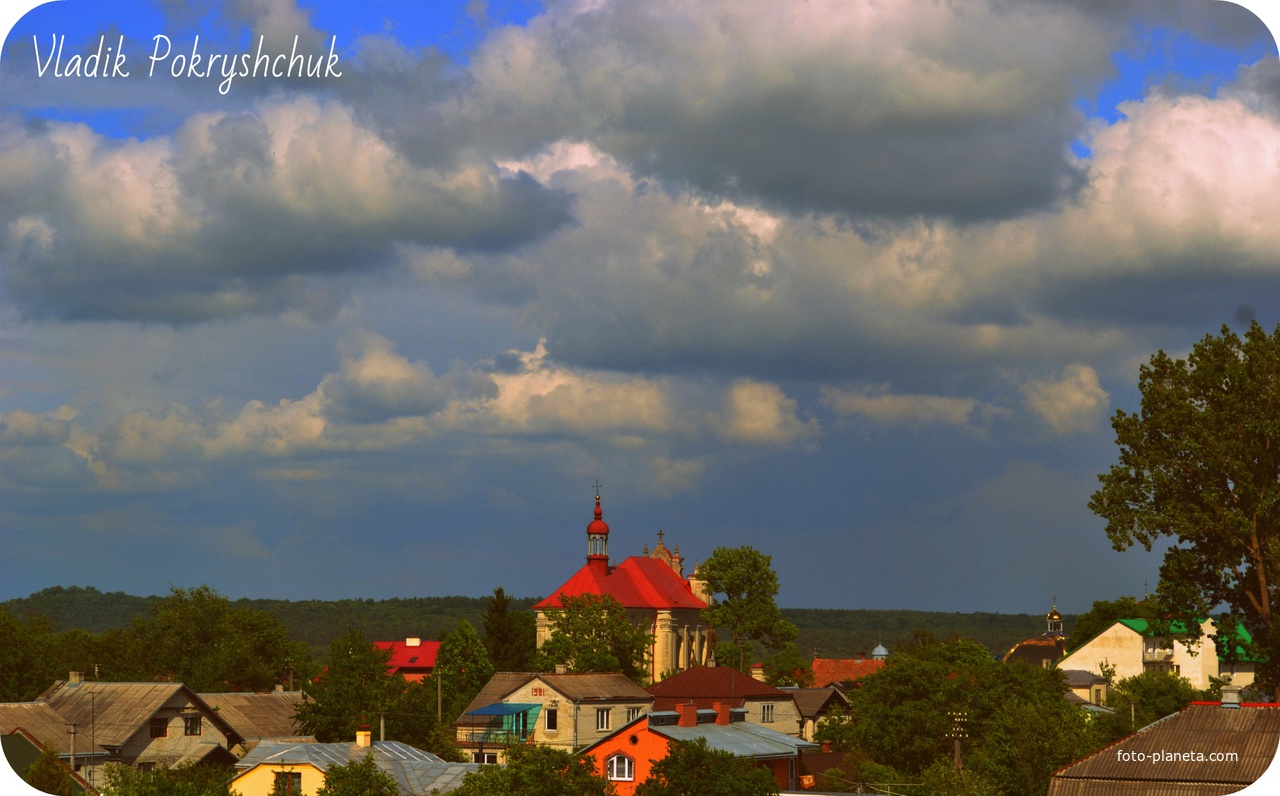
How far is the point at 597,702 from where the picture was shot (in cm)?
6988

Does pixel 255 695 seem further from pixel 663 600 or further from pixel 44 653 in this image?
pixel 663 600

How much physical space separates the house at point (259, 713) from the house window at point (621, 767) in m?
22.0

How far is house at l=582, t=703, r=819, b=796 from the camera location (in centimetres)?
5750

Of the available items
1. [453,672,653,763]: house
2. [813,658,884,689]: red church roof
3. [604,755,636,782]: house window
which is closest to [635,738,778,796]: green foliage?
[604,755,636,782]: house window

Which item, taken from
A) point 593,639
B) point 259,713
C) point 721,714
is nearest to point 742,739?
point 721,714

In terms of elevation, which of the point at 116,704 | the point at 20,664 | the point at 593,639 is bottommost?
the point at 116,704

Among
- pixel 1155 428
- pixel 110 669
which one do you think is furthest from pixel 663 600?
pixel 1155 428

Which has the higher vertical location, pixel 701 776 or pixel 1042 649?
pixel 1042 649

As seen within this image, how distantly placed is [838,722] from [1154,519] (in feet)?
118

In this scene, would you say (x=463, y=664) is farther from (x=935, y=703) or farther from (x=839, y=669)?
(x=839, y=669)

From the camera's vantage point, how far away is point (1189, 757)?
35.0m

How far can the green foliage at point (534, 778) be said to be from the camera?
122 feet

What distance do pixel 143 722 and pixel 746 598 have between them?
204 feet

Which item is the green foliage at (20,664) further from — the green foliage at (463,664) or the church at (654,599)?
the church at (654,599)
